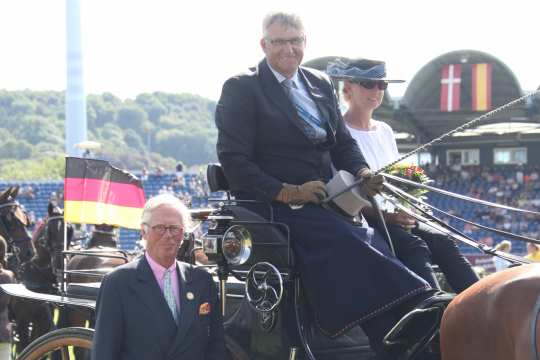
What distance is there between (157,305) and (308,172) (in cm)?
110

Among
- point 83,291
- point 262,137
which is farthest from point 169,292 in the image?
point 83,291

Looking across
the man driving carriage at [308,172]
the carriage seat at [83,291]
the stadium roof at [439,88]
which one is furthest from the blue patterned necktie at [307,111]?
the stadium roof at [439,88]

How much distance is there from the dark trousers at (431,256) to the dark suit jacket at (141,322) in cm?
110

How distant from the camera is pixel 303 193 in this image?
436cm

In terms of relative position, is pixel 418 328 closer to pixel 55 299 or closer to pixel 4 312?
pixel 55 299

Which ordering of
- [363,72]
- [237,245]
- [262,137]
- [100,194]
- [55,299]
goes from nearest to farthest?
[237,245] → [262,137] → [363,72] → [55,299] → [100,194]

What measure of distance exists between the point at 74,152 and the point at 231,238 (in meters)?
30.0

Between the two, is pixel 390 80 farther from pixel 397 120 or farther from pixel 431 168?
pixel 431 168

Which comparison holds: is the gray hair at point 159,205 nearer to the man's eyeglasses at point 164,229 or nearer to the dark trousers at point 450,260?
the man's eyeglasses at point 164,229

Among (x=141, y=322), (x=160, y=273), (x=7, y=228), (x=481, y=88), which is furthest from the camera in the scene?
(x=481, y=88)

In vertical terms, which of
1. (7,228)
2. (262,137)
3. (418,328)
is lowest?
(7,228)

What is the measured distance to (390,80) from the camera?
5.06 metres

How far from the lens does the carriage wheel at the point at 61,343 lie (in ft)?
16.0

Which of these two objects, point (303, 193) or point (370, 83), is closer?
point (303, 193)
